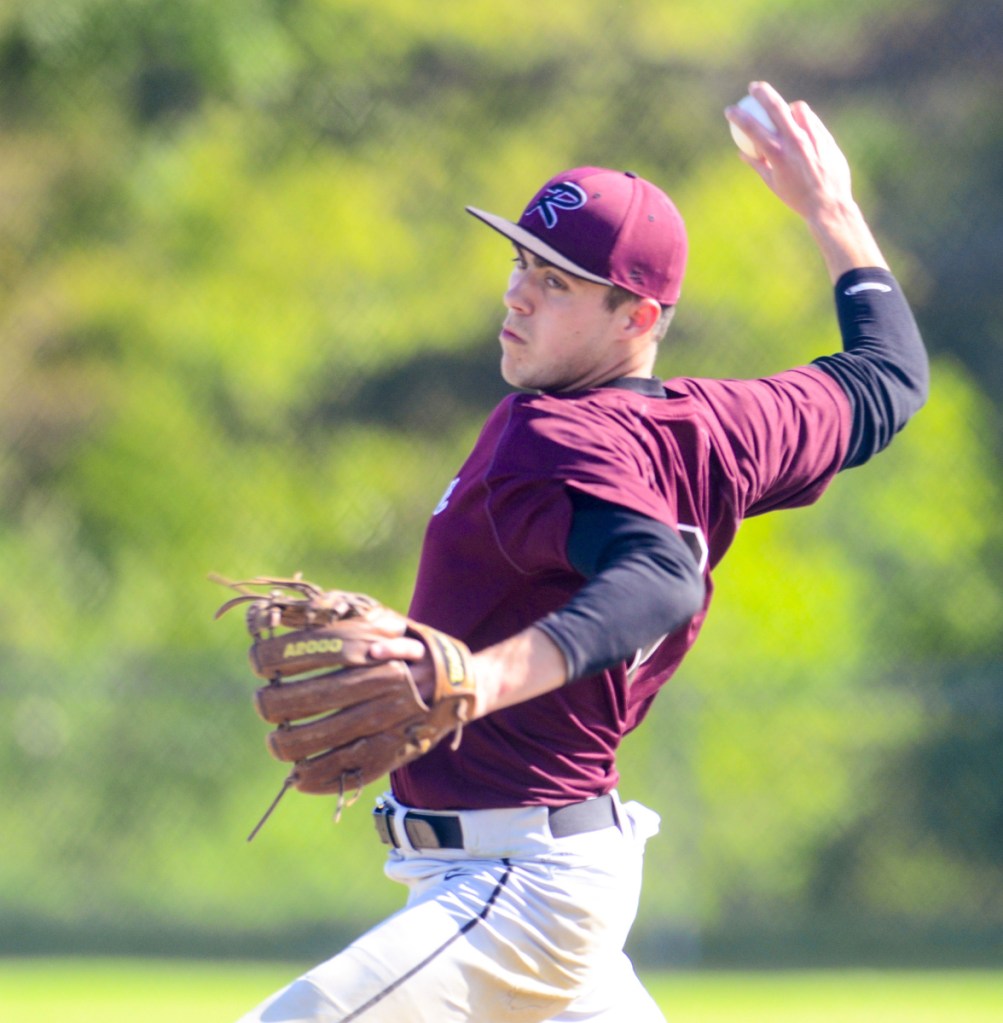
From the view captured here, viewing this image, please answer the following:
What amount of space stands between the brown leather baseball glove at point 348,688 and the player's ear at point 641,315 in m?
0.68

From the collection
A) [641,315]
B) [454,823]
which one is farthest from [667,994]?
[641,315]

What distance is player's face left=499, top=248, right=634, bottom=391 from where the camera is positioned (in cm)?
252

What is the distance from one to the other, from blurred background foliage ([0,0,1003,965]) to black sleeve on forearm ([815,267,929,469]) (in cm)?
414

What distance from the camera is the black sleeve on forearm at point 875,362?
2.73 metres

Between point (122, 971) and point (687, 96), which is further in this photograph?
point (687, 96)

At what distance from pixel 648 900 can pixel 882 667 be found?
1415mm

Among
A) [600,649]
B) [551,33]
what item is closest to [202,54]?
[551,33]

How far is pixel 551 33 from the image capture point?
820 cm

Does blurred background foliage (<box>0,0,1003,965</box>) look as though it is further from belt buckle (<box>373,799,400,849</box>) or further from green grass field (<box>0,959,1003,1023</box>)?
belt buckle (<box>373,799,400,849</box>)

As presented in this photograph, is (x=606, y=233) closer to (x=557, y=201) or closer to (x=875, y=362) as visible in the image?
(x=557, y=201)

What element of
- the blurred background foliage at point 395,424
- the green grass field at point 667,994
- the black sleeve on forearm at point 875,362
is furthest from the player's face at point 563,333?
the blurred background foliage at point 395,424

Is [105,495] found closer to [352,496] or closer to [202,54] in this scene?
[352,496]

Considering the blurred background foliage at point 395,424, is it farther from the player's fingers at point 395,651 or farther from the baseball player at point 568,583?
the player's fingers at point 395,651

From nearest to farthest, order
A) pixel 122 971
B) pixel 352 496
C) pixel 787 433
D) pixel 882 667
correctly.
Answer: pixel 787 433
pixel 122 971
pixel 882 667
pixel 352 496
